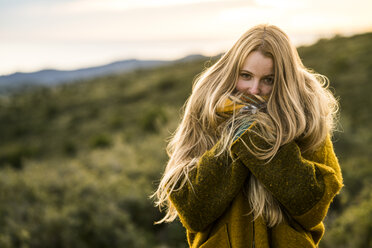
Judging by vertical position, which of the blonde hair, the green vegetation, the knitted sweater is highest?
the blonde hair

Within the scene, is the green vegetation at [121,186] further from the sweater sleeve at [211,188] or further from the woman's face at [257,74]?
the sweater sleeve at [211,188]

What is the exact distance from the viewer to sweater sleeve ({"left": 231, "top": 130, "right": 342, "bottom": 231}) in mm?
1447

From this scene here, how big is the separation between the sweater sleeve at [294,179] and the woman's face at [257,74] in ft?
1.06

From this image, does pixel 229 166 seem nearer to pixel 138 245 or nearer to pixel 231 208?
pixel 231 208

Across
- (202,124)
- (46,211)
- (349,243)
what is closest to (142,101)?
(46,211)

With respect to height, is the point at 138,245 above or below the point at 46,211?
below

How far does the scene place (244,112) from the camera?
65.1 inches

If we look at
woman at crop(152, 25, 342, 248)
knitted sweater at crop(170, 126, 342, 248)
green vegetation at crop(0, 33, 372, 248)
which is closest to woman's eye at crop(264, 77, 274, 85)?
woman at crop(152, 25, 342, 248)

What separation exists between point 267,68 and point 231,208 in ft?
2.46

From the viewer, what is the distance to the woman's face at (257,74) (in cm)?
173

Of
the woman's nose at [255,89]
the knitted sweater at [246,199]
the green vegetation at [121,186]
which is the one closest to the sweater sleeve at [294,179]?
the knitted sweater at [246,199]

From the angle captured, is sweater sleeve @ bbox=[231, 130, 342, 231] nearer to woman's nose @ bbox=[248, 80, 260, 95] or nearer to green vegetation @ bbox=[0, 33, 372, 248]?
woman's nose @ bbox=[248, 80, 260, 95]

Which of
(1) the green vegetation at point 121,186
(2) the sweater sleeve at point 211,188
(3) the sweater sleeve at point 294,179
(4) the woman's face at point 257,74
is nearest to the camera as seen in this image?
(3) the sweater sleeve at point 294,179

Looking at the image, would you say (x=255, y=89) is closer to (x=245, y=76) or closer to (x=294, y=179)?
(x=245, y=76)
